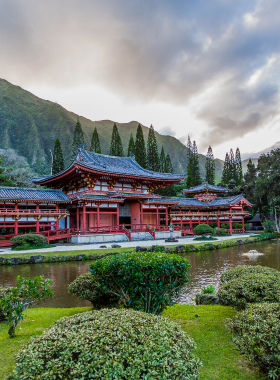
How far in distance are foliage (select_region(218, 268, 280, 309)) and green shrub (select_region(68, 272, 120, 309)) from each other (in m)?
2.42

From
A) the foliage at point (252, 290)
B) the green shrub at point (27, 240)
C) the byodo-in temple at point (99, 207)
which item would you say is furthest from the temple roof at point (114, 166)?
the foliage at point (252, 290)

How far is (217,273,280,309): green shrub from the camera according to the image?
4500 mm

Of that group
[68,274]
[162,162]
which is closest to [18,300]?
[68,274]

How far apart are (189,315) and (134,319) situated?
2.90 meters

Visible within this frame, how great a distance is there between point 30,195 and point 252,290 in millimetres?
21907

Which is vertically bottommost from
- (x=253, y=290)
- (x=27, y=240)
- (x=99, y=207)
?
(x=27, y=240)

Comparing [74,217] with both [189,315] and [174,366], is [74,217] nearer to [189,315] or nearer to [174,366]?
[189,315]

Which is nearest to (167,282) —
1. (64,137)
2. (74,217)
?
(74,217)

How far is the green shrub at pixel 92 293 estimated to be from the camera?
5238 mm

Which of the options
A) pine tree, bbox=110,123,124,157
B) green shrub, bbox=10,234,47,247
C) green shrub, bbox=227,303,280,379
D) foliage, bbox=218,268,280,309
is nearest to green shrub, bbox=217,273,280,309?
foliage, bbox=218,268,280,309

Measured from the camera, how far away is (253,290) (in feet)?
15.6

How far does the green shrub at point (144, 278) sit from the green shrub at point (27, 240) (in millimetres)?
16274

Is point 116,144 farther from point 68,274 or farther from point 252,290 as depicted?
point 252,290

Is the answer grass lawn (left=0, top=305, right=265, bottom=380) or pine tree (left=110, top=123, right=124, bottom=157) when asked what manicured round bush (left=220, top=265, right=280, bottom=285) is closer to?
grass lawn (left=0, top=305, right=265, bottom=380)
